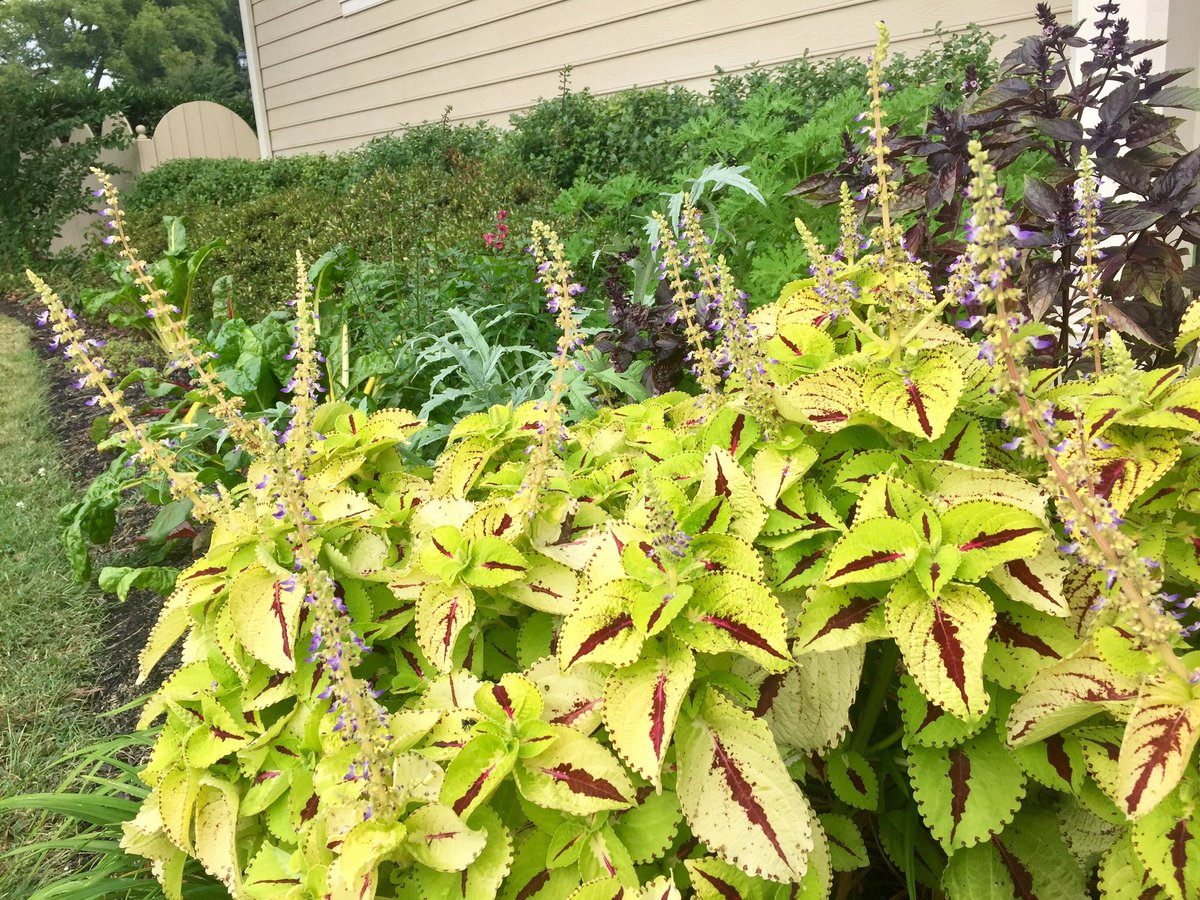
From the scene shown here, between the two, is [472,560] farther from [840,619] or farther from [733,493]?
[840,619]

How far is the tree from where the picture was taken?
112 ft

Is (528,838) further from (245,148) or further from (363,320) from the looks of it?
(245,148)

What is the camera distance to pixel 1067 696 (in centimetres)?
96

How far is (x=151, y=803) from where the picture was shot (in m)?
1.48

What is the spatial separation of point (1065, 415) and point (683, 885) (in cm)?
89

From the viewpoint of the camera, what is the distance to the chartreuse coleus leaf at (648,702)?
99 centimetres

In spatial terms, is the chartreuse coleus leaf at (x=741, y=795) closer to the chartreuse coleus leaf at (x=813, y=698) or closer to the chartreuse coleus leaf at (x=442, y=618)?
the chartreuse coleus leaf at (x=813, y=698)

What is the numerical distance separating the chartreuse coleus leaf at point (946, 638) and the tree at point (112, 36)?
40.9 meters

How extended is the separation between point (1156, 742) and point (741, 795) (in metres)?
0.43

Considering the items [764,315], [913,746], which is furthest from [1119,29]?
[913,746]

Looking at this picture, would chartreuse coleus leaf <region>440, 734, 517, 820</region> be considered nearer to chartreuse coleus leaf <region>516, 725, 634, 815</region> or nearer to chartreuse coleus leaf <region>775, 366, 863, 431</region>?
chartreuse coleus leaf <region>516, 725, 634, 815</region>

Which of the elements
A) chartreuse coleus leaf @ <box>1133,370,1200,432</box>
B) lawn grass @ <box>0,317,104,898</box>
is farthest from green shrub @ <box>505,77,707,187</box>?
chartreuse coleus leaf @ <box>1133,370,1200,432</box>

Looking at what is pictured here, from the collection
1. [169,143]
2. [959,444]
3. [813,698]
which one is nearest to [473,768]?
[813,698]

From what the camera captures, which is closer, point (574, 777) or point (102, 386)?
point (574, 777)
